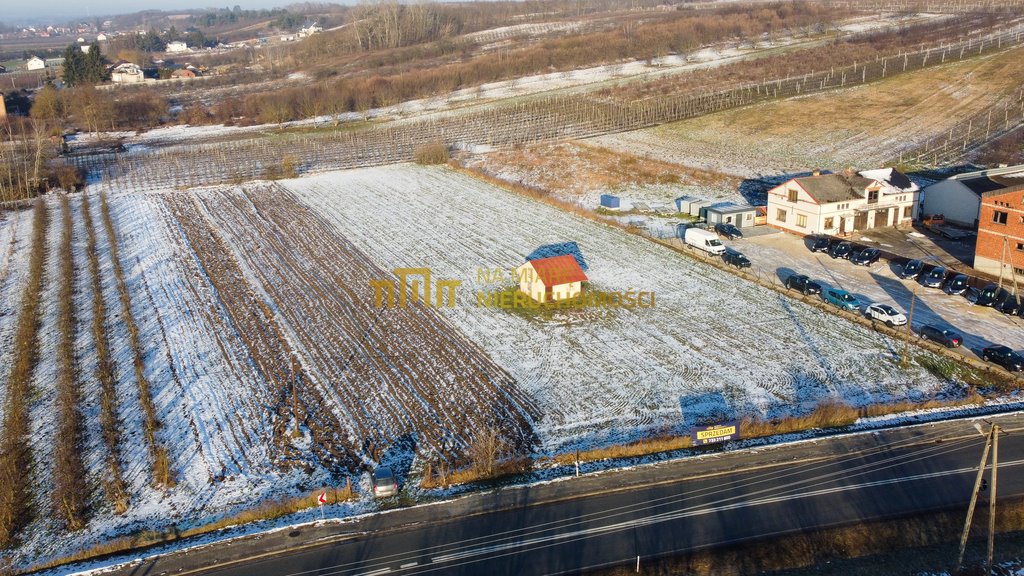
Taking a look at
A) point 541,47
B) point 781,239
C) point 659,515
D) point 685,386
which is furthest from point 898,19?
point 659,515

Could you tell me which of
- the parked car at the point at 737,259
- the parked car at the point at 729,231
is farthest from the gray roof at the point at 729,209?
the parked car at the point at 737,259

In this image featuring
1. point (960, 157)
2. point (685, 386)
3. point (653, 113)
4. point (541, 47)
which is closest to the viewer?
point (685, 386)

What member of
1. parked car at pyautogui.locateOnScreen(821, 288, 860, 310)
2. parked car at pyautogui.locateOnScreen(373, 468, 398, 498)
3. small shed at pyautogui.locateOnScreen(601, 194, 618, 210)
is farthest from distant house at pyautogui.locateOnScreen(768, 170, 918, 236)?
parked car at pyautogui.locateOnScreen(373, 468, 398, 498)

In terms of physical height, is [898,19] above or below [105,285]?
above

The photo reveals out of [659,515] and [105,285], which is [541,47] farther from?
[659,515]

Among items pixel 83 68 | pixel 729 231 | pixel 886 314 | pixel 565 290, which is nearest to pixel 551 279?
pixel 565 290

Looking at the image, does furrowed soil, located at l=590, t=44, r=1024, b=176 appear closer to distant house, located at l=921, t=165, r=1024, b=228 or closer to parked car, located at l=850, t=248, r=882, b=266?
distant house, located at l=921, t=165, r=1024, b=228
